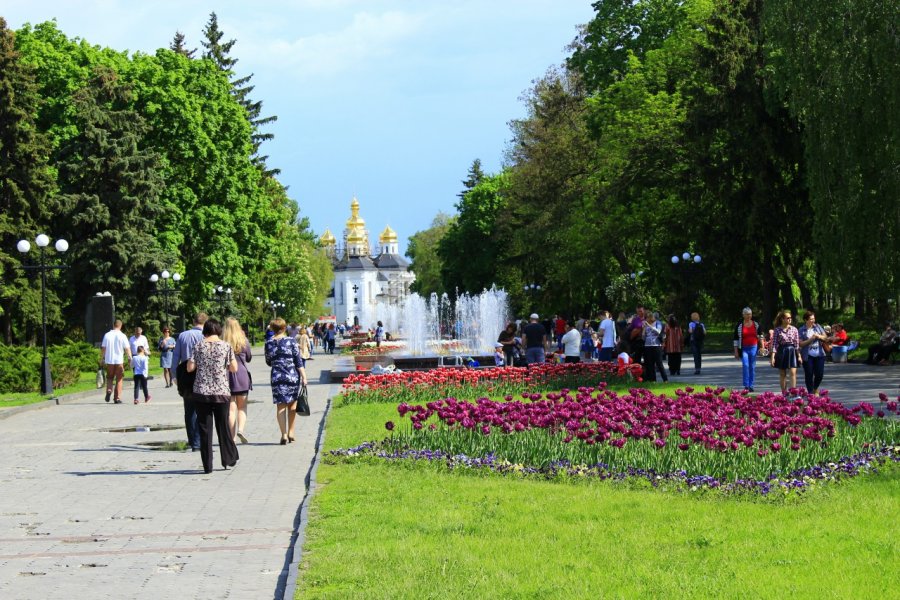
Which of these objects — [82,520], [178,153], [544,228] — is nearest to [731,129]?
[544,228]

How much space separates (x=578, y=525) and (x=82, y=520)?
4.48 meters

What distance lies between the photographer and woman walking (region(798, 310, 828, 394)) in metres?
21.6

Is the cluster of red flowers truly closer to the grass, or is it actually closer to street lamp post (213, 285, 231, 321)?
the grass

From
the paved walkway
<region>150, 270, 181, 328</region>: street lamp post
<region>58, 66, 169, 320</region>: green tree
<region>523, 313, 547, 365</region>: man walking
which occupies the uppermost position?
<region>58, 66, 169, 320</region>: green tree

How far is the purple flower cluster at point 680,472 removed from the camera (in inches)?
410

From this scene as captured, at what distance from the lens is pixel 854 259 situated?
28250 mm

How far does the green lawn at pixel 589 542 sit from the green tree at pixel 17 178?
119ft

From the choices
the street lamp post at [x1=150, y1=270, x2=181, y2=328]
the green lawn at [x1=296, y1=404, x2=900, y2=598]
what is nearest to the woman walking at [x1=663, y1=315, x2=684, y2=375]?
the green lawn at [x1=296, y1=404, x2=900, y2=598]

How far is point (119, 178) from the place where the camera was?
Result: 5066 centimetres

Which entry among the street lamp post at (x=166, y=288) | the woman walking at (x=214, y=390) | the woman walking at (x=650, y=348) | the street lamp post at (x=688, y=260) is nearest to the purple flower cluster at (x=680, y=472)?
the woman walking at (x=214, y=390)

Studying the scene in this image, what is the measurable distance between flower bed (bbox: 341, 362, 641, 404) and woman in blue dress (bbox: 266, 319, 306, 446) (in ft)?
17.9

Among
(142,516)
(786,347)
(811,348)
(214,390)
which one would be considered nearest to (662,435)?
(142,516)

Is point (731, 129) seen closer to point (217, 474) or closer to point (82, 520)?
point (217, 474)

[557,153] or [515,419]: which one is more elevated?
[557,153]
